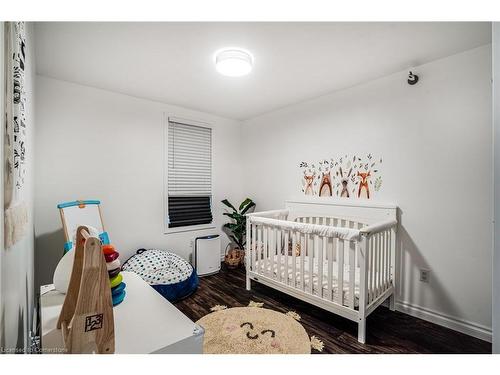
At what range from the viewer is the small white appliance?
3029 millimetres

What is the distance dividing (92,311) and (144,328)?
9.1 inches

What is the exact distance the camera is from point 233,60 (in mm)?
1769

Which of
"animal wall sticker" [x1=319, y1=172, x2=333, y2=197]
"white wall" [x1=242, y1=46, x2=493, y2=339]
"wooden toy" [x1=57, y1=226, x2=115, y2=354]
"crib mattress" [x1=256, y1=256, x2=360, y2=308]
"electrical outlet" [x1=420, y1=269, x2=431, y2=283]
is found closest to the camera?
"wooden toy" [x1=57, y1=226, x2=115, y2=354]

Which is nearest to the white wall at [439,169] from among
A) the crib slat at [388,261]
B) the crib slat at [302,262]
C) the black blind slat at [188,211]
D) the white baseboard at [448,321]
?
the white baseboard at [448,321]

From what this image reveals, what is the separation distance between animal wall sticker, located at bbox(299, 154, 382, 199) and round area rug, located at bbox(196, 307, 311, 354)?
137 centimetres

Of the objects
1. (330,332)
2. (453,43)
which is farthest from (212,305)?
(453,43)

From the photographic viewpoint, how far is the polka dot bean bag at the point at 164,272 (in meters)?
2.32

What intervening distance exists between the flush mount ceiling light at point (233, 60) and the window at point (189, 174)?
145 cm

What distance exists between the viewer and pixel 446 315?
6.25 ft

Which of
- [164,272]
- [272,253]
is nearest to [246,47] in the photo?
[272,253]

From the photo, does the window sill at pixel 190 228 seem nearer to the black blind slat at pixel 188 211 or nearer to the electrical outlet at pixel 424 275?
the black blind slat at pixel 188 211

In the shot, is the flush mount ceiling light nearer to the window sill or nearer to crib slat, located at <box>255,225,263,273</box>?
crib slat, located at <box>255,225,263,273</box>

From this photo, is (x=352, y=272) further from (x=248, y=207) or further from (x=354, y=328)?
(x=248, y=207)

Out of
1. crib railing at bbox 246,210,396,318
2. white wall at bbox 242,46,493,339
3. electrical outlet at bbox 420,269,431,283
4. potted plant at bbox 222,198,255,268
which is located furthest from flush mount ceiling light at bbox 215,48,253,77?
electrical outlet at bbox 420,269,431,283
